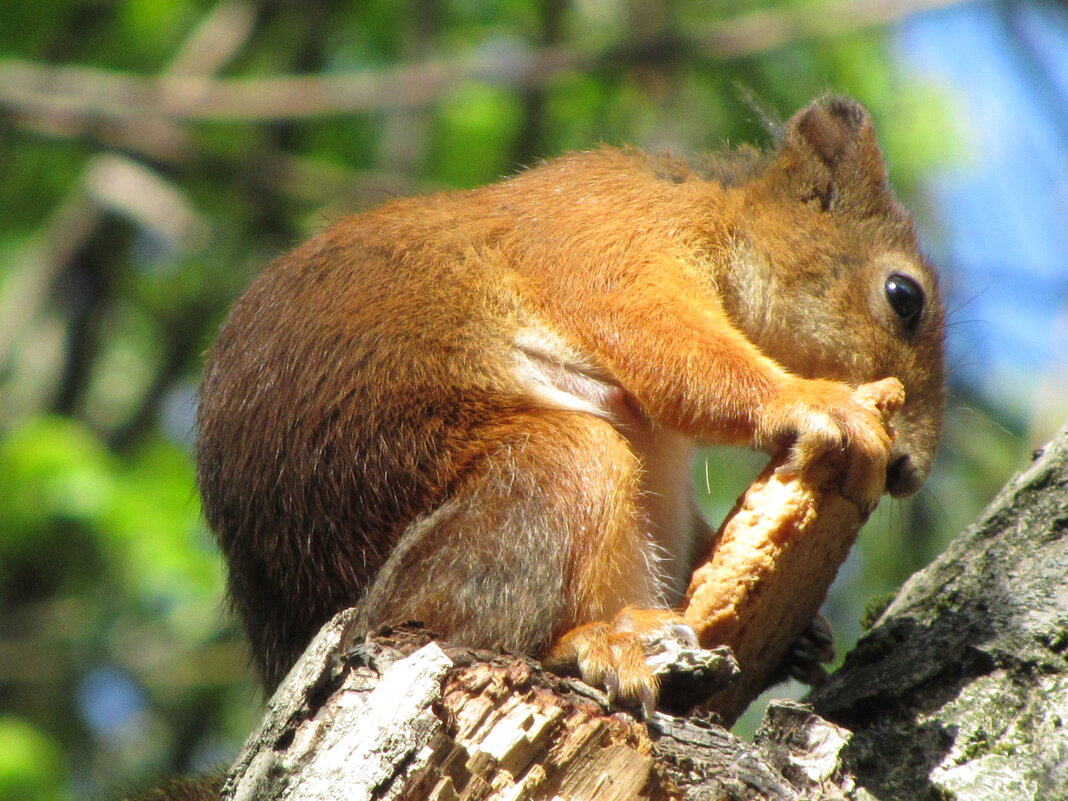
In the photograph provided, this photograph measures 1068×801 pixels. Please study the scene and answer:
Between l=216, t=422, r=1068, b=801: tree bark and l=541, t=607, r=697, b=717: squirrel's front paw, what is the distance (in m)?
0.09

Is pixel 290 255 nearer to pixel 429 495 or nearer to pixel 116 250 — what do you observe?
pixel 429 495

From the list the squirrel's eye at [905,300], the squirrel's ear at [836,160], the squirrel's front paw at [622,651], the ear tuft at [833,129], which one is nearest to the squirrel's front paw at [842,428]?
the squirrel's front paw at [622,651]

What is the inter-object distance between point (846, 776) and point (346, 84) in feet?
17.9

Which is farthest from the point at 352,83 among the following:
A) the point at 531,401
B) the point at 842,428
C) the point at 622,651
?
the point at 622,651

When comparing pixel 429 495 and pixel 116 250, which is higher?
pixel 116 250

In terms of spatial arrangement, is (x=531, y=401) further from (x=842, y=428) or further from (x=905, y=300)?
(x=905, y=300)

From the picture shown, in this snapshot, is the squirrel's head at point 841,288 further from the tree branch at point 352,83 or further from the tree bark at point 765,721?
the tree branch at point 352,83

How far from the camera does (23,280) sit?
7871 mm

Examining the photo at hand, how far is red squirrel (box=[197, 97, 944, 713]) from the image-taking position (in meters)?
2.90

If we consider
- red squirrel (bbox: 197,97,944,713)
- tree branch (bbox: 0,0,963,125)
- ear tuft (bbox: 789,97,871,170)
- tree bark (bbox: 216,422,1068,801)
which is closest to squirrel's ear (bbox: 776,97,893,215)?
ear tuft (bbox: 789,97,871,170)

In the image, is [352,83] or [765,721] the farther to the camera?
[352,83]

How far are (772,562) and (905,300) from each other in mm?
1387

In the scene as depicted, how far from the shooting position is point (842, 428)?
9.91 feet

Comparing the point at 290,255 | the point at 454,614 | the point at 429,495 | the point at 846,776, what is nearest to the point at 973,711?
the point at 846,776
